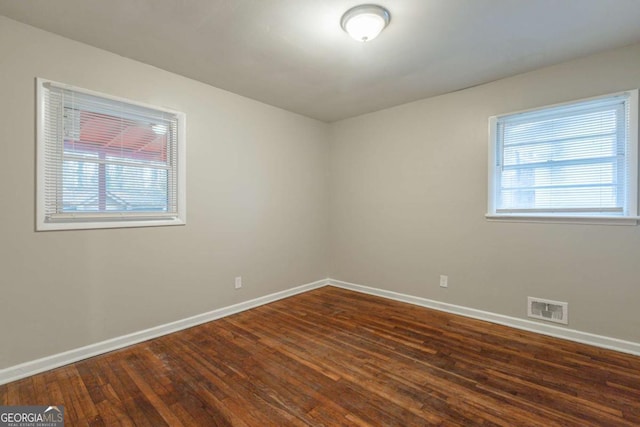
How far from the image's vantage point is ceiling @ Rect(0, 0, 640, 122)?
191 centimetres

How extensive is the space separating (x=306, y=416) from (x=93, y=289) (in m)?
1.98

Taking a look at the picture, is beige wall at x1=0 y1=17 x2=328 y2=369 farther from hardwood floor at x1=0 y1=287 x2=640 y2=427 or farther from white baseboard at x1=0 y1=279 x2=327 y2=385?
Answer: hardwood floor at x1=0 y1=287 x2=640 y2=427

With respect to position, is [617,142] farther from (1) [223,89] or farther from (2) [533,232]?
(1) [223,89]

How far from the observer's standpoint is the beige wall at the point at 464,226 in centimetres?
249

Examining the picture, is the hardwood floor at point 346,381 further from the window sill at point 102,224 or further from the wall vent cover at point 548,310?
the window sill at point 102,224

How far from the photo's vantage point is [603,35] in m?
2.21

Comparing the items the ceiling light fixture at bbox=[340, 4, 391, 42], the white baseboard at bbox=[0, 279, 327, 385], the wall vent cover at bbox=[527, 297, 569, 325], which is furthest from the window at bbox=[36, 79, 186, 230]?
the wall vent cover at bbox=[527, 297, 569, 325]

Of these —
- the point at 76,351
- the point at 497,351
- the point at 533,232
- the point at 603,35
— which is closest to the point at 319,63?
the point at 603,35

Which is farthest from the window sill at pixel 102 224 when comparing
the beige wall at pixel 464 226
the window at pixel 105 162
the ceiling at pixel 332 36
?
the beige wall at pixel 464 226

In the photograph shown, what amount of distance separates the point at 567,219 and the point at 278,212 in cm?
304

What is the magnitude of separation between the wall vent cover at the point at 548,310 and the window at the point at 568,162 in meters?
0.79
